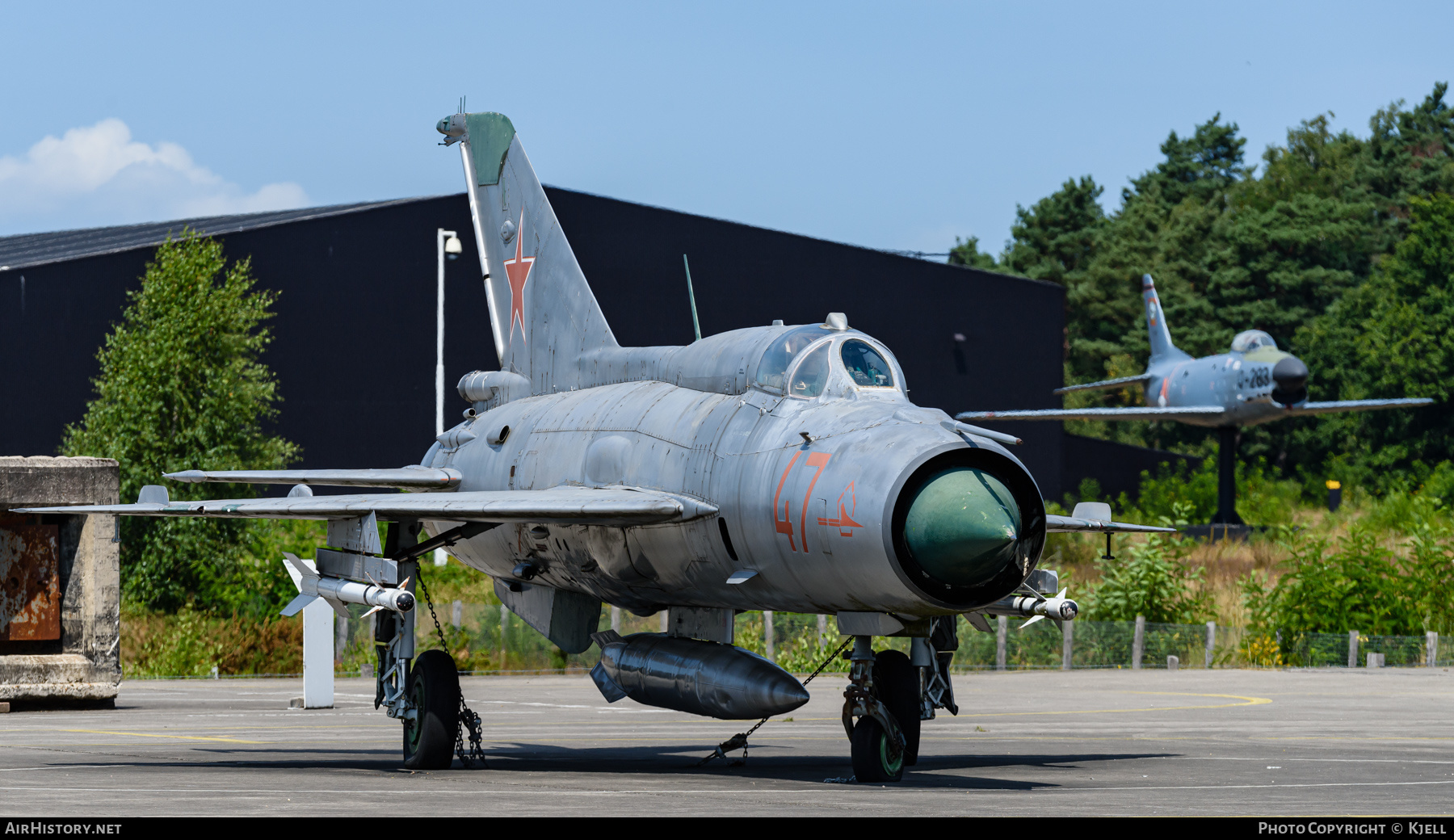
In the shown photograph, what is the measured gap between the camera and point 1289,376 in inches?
1956

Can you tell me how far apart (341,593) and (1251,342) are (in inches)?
1685

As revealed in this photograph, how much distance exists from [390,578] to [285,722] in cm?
726

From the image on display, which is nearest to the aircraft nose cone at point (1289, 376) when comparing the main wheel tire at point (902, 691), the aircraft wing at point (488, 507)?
the main wheel tire at point (902, 691)

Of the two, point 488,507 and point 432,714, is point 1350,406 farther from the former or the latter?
point 488,507

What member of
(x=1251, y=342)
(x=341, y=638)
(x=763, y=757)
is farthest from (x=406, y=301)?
(x=763, y=757)

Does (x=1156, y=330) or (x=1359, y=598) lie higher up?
(x=1156, y=330)

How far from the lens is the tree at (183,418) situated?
116 ft

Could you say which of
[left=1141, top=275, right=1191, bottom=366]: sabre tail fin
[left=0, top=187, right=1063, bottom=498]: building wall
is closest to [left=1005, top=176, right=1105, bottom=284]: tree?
[left=1141, top=275, right=1191, bottom=366]: sabre tail fin

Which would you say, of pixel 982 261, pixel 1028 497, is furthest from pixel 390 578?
pixel 982 261

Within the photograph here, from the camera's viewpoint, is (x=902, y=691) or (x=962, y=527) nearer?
(x=962, y=527)

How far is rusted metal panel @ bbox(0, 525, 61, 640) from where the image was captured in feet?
70.7

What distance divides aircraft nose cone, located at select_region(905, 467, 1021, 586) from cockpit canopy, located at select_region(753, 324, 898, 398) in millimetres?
2041

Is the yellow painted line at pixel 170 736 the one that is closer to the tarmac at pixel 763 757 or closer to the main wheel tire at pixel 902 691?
the tarmac at pixel 763 757

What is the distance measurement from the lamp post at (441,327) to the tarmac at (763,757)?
13227 mm
